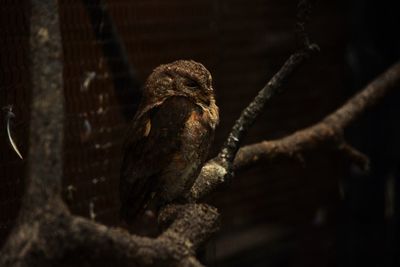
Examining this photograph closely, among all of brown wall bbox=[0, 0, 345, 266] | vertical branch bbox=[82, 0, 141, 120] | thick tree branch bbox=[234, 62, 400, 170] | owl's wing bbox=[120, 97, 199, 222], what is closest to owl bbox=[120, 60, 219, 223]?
owl's wing bbox=[120, 97, 199, 222]

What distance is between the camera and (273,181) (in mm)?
3867

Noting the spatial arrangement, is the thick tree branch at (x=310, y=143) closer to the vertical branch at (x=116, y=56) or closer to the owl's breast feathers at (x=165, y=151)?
the owl's breast feathers at (x=165, y=151)

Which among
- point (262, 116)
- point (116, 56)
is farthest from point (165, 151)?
point (262, 116)

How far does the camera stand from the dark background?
2523mm

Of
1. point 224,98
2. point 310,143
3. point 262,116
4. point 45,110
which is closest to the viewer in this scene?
point 45,110

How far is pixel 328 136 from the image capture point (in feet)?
8.48

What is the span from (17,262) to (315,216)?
2916 millimetres

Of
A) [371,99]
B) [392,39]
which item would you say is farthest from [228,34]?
[371,99]

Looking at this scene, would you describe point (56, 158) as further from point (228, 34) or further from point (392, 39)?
point (392, 39)

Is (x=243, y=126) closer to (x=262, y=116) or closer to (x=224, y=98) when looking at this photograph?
(x=224, y=98)

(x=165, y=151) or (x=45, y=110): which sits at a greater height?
(x=45, y=110)

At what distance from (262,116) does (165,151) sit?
5.55 feet

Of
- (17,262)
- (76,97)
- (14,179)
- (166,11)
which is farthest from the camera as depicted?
(166,11)

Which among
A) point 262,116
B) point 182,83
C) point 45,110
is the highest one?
point 45,110
